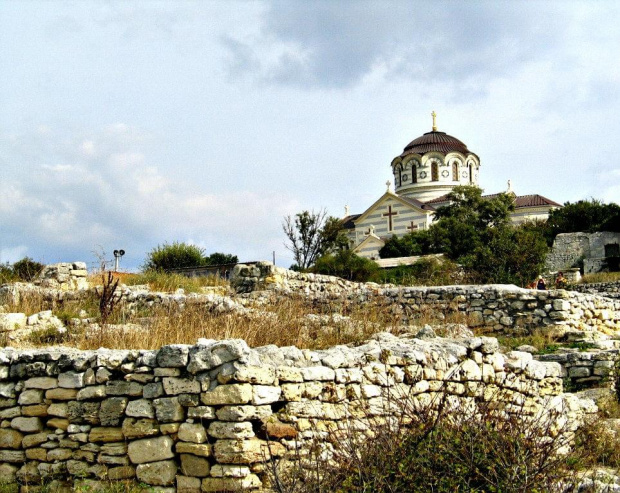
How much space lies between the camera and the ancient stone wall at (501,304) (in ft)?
41.3

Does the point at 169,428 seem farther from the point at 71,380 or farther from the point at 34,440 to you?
the point at 34,440

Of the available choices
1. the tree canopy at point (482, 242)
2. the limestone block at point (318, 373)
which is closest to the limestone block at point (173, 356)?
the limestone block at point (318, 373)

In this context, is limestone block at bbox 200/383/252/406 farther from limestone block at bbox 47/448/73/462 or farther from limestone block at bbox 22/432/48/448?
limestone block at bbox 22/432/48/448

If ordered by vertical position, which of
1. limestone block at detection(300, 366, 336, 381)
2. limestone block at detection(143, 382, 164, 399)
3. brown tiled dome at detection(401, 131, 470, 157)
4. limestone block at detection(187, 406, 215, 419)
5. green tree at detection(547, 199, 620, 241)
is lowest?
limestone block at detection(187, 406, 215, 419)

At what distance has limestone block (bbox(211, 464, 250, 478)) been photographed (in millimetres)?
4621

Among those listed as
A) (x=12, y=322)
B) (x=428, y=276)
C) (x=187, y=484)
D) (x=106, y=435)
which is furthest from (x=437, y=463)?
(x=428, y=276)

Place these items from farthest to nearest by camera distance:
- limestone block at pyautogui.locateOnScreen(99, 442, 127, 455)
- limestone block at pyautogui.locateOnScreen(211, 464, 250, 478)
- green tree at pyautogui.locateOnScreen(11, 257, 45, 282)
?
green tree at pyautogui.locateOnScreen(11, 257, 45, 282) → limestone block at pyautogui.locateOnScreen(99, 442, 127, 455) → limestone block at pyautogui.locateOnScreen(211, 464, 250, 478)

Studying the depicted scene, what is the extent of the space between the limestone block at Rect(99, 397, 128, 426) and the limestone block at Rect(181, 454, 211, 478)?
24.0 inches

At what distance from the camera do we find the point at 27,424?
5488 millimetres

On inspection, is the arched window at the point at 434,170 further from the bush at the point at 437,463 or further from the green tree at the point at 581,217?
the bush at the point at 437,463

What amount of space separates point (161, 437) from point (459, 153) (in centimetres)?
5589

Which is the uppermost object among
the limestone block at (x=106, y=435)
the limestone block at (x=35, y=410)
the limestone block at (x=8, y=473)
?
the limestone block at (x=35, y=410)

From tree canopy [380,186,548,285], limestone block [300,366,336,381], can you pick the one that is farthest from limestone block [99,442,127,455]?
tree canopy [380,186,548,285]

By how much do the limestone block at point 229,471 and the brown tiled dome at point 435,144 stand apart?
55.2 meters
